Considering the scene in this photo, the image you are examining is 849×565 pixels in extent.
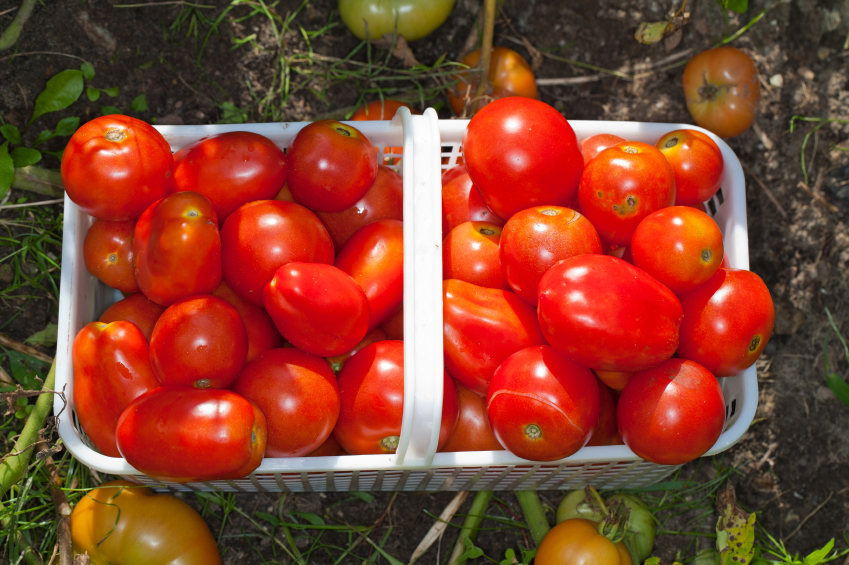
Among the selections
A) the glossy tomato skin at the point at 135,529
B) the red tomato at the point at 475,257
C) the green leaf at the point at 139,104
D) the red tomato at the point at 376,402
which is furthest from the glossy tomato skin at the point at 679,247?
the green leaf at the point at 139,104

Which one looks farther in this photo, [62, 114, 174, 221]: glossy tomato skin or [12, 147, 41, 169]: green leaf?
[12, 147, 41, 169]: green leaf

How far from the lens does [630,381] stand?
1.44 metres

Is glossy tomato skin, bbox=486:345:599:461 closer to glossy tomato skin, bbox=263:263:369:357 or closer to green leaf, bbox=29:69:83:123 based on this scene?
glossy tomato skin, bbox=263:263:369:357

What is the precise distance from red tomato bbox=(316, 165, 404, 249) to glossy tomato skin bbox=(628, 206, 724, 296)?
0.62 metres

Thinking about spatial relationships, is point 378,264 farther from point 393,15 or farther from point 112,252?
point 393,15

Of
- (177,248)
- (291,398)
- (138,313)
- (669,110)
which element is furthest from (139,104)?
(669,110)

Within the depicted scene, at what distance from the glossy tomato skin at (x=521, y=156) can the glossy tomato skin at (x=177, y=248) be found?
605 mm

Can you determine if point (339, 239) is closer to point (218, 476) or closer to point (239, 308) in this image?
point (239, 308)

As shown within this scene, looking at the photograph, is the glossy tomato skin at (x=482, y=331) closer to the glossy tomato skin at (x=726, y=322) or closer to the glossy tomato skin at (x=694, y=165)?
the glossy tomato skin at (x=726, y=322)

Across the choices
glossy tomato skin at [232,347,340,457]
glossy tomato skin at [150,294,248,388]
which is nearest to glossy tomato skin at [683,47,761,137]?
glossy tomato skin at [232,347,340,457]

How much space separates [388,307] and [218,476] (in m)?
0.51

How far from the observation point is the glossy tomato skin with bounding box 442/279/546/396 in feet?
4.71

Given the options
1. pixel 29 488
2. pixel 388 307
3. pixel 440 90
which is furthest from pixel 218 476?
pixel 440 90

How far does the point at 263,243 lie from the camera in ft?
4.69
